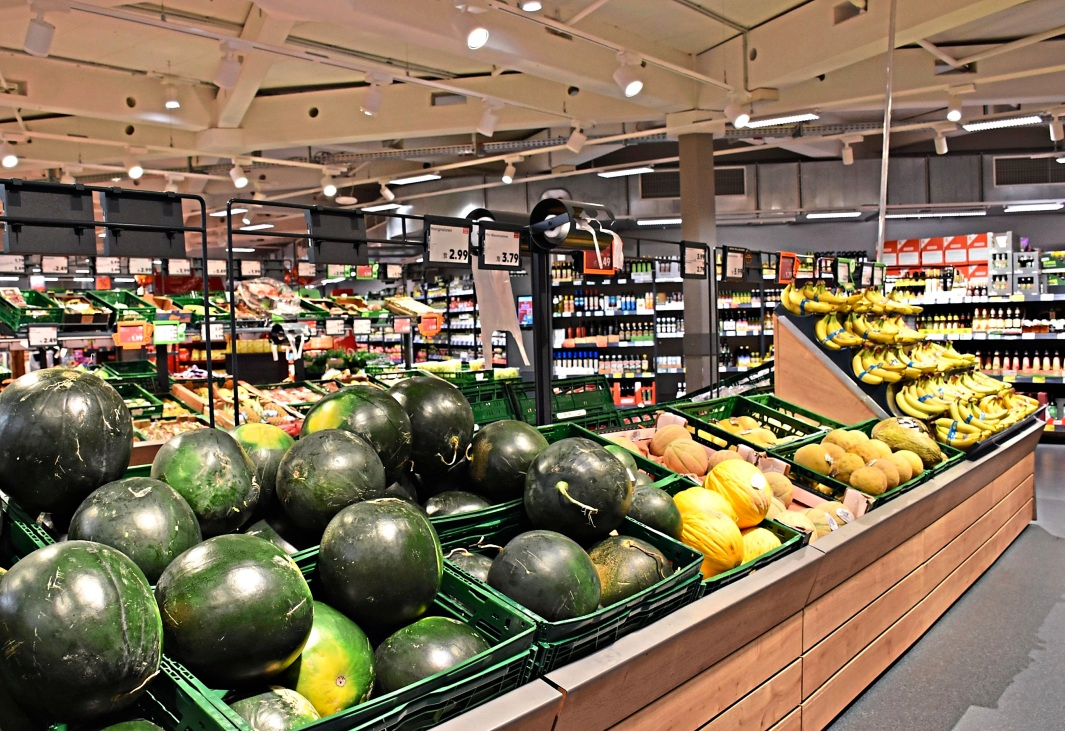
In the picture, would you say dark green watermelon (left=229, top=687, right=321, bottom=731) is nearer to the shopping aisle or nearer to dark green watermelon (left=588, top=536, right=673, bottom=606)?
dark green watermelon (left=588, top=536, right=673, bottom=606)

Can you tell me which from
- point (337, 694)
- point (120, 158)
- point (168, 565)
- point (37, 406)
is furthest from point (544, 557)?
point (120, 158)

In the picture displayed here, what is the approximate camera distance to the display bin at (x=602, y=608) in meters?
1.56

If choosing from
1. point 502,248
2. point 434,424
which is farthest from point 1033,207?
point 434,424

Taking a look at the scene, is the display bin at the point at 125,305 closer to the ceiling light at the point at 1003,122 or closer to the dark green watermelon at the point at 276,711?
the dark green watermelon at the point at 276,711

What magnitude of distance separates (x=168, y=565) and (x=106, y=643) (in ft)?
0.94

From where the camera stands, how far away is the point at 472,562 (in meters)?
1.84

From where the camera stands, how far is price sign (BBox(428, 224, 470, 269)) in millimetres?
2838

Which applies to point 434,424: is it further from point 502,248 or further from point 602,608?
point 502,248

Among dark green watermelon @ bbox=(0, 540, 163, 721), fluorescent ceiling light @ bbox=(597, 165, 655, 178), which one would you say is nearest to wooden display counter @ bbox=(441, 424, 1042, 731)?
dark green watermelon @ bbox=(0, 540, 163, 721)

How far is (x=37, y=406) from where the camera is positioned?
1519mm

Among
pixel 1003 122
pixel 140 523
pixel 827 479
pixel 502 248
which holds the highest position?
pixel 1003 122

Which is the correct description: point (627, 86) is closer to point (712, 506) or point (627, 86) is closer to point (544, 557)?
point (712, 506)

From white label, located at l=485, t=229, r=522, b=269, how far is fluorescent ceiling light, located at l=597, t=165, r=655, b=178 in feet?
27.7

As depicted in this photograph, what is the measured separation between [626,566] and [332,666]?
73 cm
